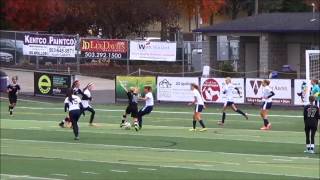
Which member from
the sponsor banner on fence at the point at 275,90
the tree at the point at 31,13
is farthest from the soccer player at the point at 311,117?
the tree at the point at 31,13

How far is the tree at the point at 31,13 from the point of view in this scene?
59.9m

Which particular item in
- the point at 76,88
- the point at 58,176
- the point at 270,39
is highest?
the point at 270,39

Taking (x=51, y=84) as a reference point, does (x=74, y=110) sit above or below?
below

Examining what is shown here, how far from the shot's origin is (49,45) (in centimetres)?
4938

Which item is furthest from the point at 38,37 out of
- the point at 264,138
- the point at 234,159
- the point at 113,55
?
the point at 234,159

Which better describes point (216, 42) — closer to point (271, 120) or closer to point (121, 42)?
point (121, 42)

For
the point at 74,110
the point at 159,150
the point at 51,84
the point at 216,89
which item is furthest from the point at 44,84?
the point at 159,150

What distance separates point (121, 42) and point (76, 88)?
18.7 metres

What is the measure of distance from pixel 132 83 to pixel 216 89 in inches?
198

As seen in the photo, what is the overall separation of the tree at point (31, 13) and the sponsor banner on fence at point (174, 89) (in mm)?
21194

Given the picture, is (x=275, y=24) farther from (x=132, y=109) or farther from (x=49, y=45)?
(x=132, y=109)

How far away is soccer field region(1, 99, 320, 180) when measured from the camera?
18.2 m

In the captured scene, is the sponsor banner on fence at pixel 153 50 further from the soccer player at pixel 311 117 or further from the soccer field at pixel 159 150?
the soccer player at pixel 311 117

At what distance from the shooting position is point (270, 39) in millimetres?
49750
